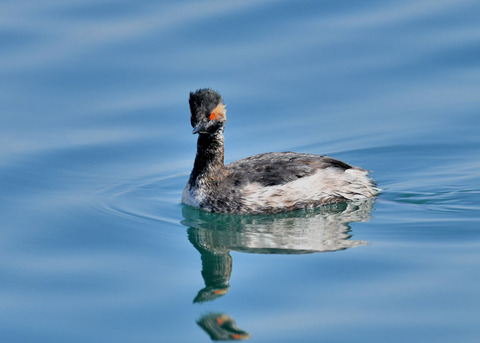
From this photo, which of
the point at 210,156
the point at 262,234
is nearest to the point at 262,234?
the point at 262,234

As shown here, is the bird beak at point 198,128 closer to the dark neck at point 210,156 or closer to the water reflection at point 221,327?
the dark neck at point 210,156

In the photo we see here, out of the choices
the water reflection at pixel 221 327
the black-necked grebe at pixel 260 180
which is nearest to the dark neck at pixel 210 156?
the black-necked grebe at pixel 260 180

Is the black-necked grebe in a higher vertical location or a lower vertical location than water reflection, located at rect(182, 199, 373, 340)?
higher

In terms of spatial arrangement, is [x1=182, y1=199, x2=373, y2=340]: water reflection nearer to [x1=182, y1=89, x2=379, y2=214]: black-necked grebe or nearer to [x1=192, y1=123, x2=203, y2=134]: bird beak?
[x1=182, y1=89, x2=379, y2=214]: black-necked grebe

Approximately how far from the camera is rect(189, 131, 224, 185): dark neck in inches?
512

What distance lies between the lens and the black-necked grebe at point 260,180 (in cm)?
1277

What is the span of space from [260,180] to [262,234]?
1.14m

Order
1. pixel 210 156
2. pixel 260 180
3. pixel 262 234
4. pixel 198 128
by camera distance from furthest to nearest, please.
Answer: pixel 210 156, pixel 260 180, pixel 198 128, pixel 262 234

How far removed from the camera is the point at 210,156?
13031mm

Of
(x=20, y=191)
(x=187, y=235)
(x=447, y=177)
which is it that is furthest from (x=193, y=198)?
(x=447, y=177)

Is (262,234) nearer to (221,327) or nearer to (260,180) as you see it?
(260,180)

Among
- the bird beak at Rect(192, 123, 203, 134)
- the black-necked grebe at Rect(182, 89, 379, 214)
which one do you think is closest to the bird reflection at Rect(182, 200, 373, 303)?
the black-necked grebe at Rect(182, 89, 379, 214)

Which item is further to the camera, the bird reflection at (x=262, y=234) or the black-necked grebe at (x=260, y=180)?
the black-necked grebe at (x=260, y=180)

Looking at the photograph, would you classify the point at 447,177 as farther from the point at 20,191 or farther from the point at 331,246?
the point at 20,191
